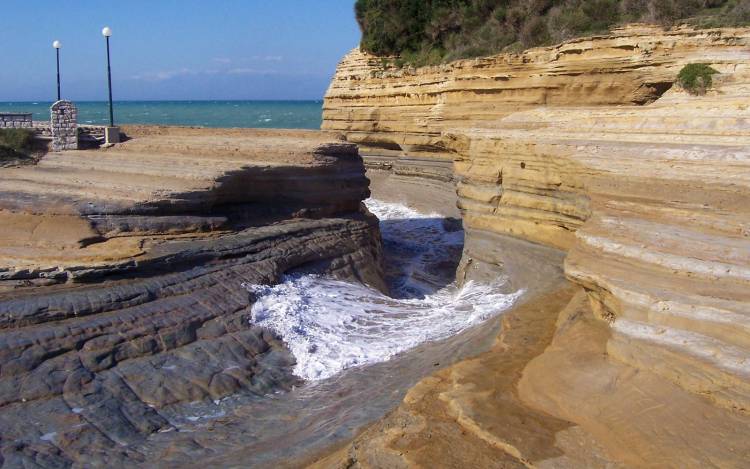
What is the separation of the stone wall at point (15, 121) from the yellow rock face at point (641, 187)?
810cm

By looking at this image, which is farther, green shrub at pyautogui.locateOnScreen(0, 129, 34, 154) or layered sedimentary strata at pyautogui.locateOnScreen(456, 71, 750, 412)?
green shrub at pyautogui.locateOnScreen(0, 129, 34, 154)

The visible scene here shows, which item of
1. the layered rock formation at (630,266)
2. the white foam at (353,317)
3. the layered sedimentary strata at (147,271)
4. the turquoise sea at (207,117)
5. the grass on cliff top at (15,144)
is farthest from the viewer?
the turquoise sea at (207,117)

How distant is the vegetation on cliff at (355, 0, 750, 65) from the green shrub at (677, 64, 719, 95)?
3488 millimetres

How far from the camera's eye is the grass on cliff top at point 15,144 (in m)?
11.7

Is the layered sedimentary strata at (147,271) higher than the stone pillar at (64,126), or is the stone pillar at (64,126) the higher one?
the stone pillar at (64,126)

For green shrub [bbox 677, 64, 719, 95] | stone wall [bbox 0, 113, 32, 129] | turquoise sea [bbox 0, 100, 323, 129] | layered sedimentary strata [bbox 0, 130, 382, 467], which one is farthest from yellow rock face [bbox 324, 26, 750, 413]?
turquoise sea [bbox 0, 100, 323, 129]

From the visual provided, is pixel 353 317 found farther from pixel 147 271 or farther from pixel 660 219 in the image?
pixel 660 219

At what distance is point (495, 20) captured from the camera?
72.1 feet

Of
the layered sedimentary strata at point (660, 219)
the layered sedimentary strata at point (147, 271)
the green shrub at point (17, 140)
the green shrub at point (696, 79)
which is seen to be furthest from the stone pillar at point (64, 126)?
the green shrub at point (696, 79)

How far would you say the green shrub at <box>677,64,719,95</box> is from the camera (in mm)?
9023

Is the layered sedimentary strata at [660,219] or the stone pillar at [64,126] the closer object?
the layered sedimentary strata at [660,219]

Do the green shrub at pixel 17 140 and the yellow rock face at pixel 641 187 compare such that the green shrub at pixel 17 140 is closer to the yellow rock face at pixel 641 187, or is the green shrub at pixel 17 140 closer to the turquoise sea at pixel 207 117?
the yellow rock face at pixel 641 187

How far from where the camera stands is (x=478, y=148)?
10.5 metres

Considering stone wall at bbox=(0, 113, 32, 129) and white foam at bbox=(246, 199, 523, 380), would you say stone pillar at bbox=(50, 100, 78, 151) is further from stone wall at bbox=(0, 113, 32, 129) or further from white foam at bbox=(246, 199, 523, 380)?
white foam at bbox=(246, 199, 523, 380)
